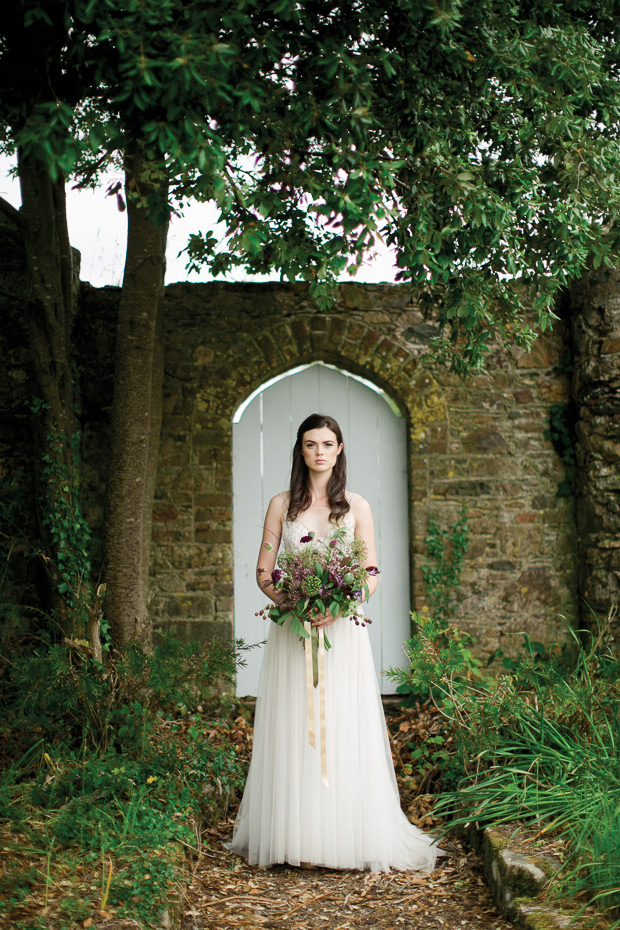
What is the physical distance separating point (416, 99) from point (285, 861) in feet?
12.3

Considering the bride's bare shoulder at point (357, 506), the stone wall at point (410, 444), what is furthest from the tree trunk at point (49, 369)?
the bride's bare shoulder at point (357, 506)

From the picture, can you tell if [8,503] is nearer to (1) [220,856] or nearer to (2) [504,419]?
(1) [220,856]

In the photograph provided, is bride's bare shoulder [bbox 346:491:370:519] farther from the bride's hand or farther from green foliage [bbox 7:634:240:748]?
green foliage [bbox 7:634:240:748]

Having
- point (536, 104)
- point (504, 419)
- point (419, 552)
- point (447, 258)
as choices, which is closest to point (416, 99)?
point (536, 104)

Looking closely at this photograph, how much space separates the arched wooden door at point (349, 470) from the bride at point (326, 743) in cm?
200

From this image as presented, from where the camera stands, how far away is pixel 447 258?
11.6ft

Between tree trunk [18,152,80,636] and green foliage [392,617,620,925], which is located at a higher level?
tree trunk [18,152,80,636]

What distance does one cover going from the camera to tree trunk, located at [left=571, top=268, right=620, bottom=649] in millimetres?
5699

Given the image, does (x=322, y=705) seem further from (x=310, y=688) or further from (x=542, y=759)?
(x=542, y=759)

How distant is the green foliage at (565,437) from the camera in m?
6.01

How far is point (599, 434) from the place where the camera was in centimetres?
577

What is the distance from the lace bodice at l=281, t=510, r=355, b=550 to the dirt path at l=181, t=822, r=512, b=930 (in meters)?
1.60

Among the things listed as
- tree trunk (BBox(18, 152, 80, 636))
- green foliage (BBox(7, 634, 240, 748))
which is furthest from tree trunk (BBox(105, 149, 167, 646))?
green foliage (BBox(7, 634, 240, 748))

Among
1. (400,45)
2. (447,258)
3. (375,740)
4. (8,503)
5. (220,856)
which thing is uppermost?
(400,45)
